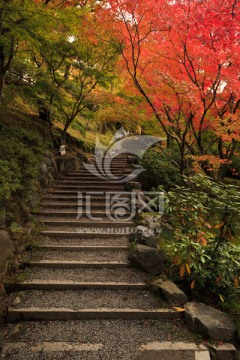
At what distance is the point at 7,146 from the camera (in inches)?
231

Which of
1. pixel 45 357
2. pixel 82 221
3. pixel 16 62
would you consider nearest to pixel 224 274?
pixel 45 357

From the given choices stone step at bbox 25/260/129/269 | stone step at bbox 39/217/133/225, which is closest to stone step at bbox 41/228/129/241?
stone step at bbox 39/217/133/225

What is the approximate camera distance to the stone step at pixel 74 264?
4992 millimetres

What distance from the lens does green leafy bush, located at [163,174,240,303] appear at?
13.7 feet

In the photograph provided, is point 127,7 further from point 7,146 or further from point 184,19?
point 7,146

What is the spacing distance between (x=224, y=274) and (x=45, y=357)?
10.3 ft

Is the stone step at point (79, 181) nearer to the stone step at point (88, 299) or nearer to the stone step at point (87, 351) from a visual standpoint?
the stone step at point (88, 299)

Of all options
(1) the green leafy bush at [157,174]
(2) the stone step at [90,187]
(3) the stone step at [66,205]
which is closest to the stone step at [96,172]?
(2) the stone step at [90,187]

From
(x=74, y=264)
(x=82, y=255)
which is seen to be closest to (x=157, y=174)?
(x=82, y=255)

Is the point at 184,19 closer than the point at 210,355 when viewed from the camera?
No

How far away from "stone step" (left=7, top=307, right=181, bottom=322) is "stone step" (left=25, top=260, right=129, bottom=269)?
117 centimetres

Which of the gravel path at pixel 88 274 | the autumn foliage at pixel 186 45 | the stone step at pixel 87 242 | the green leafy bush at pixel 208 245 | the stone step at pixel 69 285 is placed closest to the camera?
the green leafy bush at pixel 208 245

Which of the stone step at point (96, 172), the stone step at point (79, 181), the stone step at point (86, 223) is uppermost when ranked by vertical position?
the stone step at point (96, 172)

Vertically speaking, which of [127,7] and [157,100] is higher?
[127,7]
